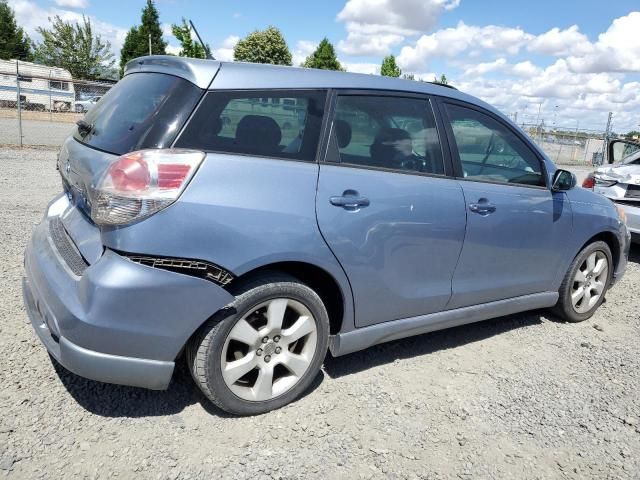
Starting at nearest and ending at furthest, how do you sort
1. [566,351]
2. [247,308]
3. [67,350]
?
1. [67,350]
2. [247,308]
3. [566,351]

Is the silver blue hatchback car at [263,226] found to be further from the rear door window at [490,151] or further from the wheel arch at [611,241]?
the wheel arch at [611,241]

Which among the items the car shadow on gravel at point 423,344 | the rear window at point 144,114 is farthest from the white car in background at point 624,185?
the rear window at point 144,114

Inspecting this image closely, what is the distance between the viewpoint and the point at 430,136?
3201mm

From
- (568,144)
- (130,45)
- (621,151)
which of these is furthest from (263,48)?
(621,151)

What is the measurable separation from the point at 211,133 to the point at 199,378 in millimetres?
1168

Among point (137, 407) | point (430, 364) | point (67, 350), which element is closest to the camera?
point (67, 350)

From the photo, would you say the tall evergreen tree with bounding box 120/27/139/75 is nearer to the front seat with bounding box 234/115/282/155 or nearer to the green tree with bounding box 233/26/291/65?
the green tree with bounding box 233/26/291/65

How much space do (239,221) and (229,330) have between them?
0.53 m

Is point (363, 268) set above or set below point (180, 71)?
below

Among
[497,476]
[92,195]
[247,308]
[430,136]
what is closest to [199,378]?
[247,308]

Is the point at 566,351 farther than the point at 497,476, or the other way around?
the point at 566,351

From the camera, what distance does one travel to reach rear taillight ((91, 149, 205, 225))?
2.20 m

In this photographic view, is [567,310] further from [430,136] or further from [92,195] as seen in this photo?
[92,195]

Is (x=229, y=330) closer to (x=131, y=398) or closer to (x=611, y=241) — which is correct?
(x=131, y=398)
